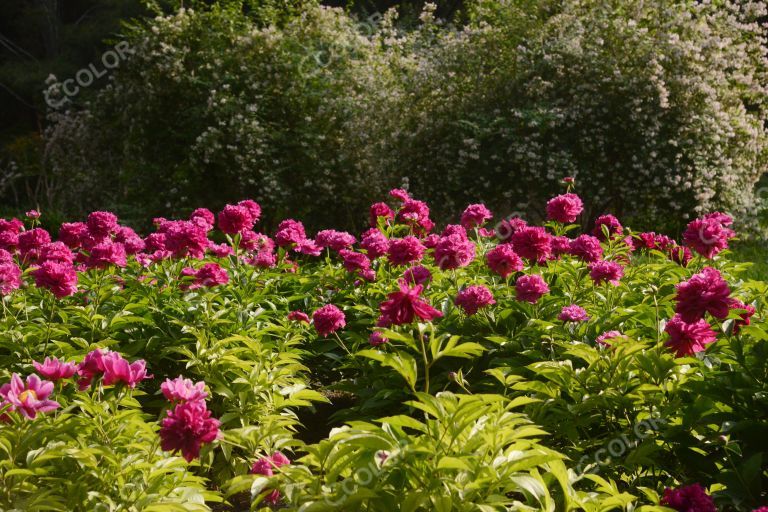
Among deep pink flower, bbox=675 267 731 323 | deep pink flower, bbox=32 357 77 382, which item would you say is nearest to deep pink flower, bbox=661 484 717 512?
deep pink flower, bbox=675 267 731 323

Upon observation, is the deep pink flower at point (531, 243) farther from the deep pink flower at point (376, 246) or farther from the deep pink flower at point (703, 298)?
the deep pink flower at point (703, 298)

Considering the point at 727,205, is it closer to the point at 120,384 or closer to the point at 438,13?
the point at 120,384

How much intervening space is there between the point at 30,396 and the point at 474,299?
167 cm

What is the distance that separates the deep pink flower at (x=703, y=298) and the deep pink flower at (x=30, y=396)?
1.69 metres

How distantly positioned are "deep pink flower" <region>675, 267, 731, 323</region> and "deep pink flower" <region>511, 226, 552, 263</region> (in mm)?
943

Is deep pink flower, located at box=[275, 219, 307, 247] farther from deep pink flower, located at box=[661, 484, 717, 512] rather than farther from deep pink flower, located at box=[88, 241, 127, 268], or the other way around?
deep pink flower, located at box=[661, 484, 717, 512]

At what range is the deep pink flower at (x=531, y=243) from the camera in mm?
3223

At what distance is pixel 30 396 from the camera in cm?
201

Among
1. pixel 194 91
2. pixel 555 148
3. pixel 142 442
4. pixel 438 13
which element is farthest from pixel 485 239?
pixel 438 13

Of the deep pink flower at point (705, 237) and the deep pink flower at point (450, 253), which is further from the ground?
the deep pink flower at point (705, 237)

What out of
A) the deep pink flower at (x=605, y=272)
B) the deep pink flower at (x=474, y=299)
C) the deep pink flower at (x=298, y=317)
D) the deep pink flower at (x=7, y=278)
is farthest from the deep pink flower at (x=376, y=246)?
the deep pink flower at (x=7, y=278)

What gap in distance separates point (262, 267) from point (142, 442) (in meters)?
1.76

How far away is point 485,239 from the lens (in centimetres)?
494

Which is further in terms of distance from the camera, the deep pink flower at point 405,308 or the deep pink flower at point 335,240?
the deep pink flower at point 335,240
